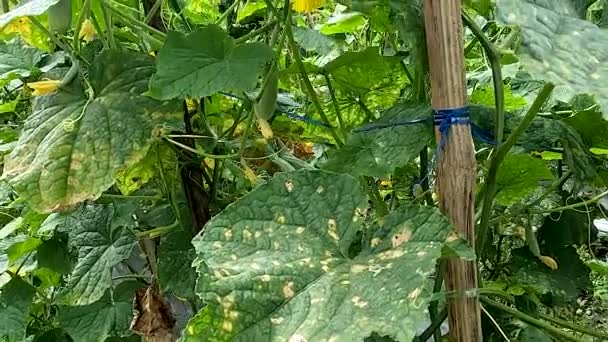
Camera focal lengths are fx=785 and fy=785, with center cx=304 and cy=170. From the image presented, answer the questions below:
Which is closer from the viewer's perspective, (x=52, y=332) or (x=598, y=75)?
(x=598, y=75)

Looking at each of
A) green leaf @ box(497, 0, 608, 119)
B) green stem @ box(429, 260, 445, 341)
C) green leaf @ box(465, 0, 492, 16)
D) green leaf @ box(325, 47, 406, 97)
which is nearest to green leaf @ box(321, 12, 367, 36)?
green leaf @ box(325, 47, 406, 97)

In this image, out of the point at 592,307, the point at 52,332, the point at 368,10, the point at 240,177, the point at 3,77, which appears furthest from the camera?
the point at 592,307

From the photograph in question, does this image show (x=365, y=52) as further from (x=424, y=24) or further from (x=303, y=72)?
(x=424, y=24)

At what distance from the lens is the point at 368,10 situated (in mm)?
950

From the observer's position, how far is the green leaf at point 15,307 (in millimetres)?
1279

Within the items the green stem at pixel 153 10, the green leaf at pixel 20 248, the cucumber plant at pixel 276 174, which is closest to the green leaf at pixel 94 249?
the cucumber plant at pixel 276 174

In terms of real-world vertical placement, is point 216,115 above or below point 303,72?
below

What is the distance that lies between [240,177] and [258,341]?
0.46 meters

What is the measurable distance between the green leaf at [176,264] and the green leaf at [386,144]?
0.28 meters

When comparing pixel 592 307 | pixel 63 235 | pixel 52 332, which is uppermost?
pixel 63 235

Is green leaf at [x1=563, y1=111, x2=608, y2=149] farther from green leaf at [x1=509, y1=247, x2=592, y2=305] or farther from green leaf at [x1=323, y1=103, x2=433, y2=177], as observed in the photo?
green leaf at [x1=323, y1=103, x2=433, y2=177]

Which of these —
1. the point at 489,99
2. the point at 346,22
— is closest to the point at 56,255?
the point at 346,22

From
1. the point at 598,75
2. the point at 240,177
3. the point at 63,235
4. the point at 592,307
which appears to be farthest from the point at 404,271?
the point at 592,307

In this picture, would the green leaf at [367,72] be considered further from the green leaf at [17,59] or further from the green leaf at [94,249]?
the green leaf at [17,59]
